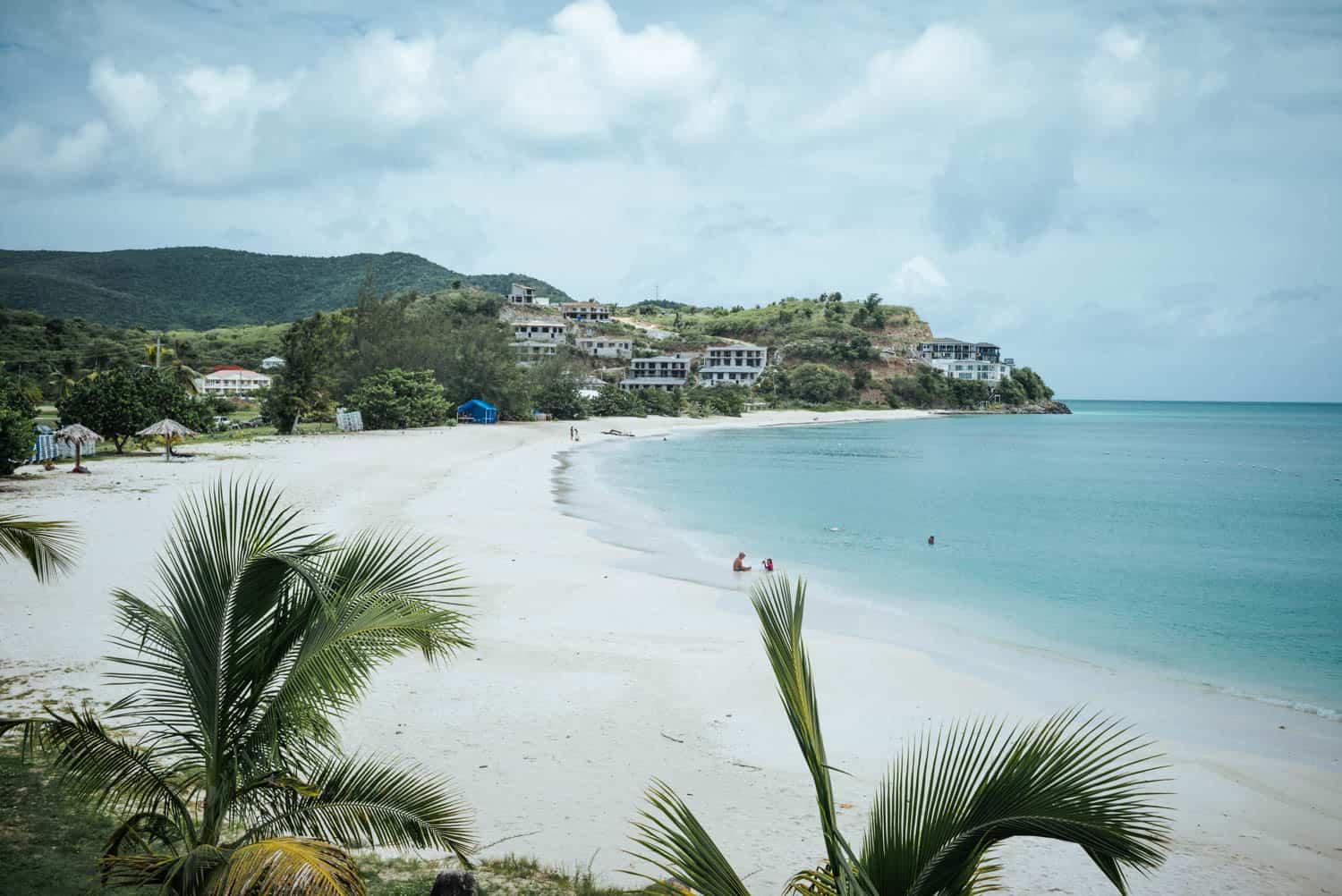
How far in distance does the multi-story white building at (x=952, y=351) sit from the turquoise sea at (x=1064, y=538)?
241ft

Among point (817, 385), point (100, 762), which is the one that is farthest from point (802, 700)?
point (817, 385)

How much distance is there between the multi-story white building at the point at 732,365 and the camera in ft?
336

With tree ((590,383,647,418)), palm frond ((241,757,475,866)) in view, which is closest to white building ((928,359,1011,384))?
tree ((590,383,647,418))

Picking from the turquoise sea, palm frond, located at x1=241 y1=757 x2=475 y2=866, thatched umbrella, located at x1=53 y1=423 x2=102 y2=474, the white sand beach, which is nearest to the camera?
palm frond, located at x1=241 y1=757 x2=475 y2=866

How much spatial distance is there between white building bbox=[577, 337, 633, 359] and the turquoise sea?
167ft

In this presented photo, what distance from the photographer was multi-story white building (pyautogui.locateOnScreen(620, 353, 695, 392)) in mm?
98000

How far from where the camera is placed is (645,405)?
3056 inches

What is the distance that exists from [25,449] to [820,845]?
22.8 m

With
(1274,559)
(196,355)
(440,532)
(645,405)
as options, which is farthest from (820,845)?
(196,355)

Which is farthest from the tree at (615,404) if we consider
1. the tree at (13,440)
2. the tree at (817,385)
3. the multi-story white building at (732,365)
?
the tree at (13,440)

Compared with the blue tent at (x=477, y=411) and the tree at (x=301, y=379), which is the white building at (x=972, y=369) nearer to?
the blue tent at (x=477, y=411)

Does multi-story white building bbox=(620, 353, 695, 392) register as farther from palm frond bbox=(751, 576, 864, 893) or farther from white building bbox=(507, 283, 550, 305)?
palm frond bbox=(751, 576, 864, 893)

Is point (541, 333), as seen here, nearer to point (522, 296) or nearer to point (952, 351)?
point (522, 296)

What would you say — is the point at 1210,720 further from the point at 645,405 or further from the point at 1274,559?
the point at 645,405
